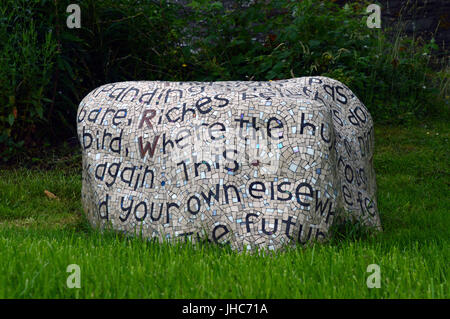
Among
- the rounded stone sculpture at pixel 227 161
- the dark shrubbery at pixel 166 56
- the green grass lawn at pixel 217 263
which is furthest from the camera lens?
the dark shrubbery at pixel 166 56

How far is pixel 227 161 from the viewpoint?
366 cm

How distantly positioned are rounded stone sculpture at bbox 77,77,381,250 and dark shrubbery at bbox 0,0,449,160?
1.83m

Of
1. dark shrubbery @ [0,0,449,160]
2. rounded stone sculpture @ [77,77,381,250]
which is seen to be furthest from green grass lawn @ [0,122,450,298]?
dark shrubbery @ [0,0,449,160]

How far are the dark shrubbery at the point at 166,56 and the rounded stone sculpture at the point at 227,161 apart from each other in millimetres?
1826

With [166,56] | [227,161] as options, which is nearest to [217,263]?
[227,161]

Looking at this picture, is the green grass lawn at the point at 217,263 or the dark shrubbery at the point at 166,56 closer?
the green grass lawn at the point at 217,263

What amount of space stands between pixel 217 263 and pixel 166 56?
4.54 m

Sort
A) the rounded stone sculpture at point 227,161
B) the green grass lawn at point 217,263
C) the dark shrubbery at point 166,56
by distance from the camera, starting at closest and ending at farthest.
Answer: the green grass lawn at point 217,263, the rounded stone sculpture at point 227,161, the dark shrubbery at point 166,56

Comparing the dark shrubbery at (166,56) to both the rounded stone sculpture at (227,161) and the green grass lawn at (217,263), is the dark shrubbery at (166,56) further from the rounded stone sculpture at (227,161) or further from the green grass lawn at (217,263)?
the rounded stone sculpture at (227,161)

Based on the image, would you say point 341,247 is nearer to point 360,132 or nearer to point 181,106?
point 360,132

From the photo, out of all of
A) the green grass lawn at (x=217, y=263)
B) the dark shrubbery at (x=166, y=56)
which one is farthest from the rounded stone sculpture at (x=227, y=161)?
the dark shrubbery at (x=166, y=56)

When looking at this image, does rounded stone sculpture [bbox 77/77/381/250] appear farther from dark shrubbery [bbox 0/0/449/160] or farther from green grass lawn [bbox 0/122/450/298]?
dark shrubbery [bbox 0/0/449/160]

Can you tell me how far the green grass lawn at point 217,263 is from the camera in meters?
2.58

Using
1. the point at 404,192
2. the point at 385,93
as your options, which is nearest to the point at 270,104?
the point at 404,192
